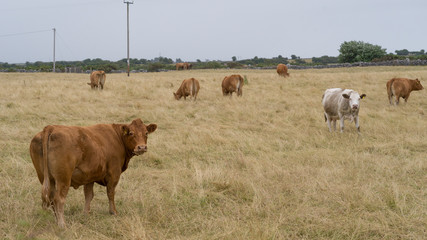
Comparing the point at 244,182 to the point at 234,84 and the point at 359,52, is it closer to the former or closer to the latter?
the point at 234,84

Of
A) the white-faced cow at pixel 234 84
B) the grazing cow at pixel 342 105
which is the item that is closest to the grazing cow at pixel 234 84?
the white-faced cow at pixel 234 84

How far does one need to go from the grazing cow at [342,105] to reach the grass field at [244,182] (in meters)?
0.44

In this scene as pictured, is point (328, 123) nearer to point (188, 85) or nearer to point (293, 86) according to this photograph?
point (188, 85)

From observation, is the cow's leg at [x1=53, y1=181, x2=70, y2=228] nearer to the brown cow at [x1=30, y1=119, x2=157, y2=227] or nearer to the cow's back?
the brown cow at [x1=30, y1=119, x2=157, y2=227]

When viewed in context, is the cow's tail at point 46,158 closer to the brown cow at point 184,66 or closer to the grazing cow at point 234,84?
the grazing cow at point 234,84

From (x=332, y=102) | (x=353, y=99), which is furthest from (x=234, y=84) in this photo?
(x=353, y=99)

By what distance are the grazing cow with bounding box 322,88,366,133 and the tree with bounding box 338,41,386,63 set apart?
45457 mm

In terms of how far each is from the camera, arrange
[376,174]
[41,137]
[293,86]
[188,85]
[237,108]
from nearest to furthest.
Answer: [41,137] < [376,174] < [237,108] < [188,85] < [293,86]

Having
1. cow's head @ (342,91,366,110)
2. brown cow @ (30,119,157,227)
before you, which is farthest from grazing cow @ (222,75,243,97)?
brown cow @ (30,119,157,227)

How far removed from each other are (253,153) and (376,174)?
250 cm

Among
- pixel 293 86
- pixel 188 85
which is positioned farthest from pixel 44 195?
pixel 293 86

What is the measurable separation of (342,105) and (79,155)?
8079 millimetres

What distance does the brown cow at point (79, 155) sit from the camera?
4.16m

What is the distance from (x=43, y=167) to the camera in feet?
14.0
